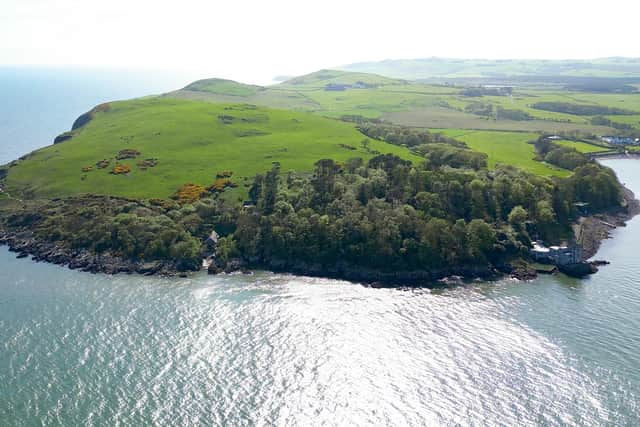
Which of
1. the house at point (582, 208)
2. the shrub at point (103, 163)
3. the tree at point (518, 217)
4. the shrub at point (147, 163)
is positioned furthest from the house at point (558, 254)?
the shrub at point (103, 163)

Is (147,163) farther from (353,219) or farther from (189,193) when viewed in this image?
(353,219)

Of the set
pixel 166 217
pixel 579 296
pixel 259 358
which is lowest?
pixel 579 296

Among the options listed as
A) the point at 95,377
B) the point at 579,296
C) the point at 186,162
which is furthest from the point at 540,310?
the point at 186,162

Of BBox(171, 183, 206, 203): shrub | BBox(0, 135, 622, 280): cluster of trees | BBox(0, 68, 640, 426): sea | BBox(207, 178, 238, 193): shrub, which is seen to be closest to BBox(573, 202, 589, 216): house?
BBox(0, 135, 622, 280): cluster of trees

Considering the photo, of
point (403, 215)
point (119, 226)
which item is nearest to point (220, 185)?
point (119, 226)

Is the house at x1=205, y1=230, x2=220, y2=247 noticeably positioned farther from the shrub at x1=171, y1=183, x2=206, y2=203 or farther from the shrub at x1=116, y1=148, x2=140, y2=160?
the shrub at x1=116, y1=148, x2=140, y2=160

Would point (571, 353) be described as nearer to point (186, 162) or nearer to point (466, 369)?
point (466, 369)
